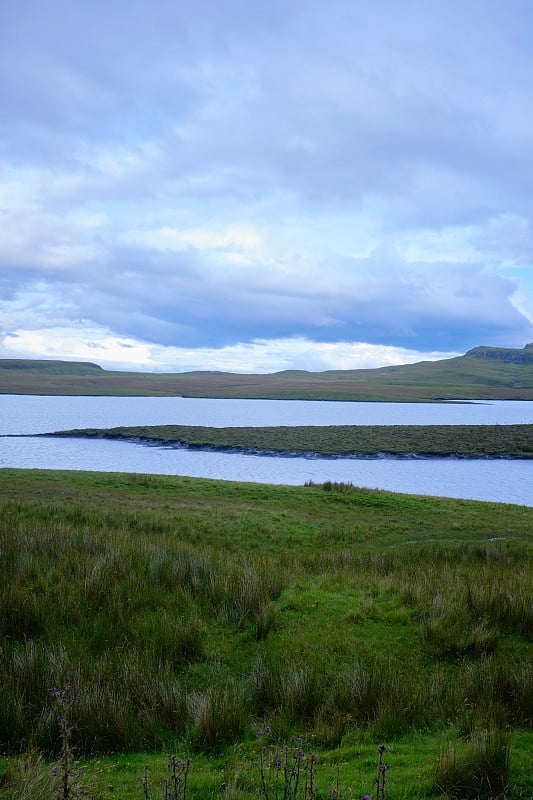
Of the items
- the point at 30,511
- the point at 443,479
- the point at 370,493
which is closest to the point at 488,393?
the point at 443,479

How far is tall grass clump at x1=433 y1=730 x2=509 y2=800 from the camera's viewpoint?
397 centimetres

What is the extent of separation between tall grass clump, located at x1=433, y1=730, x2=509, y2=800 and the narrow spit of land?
47.8 metres

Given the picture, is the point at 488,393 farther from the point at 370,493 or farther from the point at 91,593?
the point at 91,593

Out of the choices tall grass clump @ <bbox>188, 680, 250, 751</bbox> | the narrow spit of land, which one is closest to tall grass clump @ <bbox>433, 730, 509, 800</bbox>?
tall grass clump @ <bbox>188, 680, 250, 751</bbox>

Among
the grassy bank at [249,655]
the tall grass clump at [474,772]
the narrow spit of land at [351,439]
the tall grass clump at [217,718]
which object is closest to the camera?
the tall grass clump at [474,772]

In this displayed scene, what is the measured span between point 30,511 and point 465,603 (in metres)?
12.4

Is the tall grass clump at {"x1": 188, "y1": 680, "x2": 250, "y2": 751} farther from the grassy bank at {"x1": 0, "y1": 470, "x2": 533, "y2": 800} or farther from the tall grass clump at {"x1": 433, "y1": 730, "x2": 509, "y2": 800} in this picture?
the tall grass clump at {"x1": 433, "y1": 730, "x2": 509, "y2": 800}

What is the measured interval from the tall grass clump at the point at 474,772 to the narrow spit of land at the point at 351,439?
157ft

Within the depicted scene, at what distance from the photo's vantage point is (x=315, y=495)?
2606 cm

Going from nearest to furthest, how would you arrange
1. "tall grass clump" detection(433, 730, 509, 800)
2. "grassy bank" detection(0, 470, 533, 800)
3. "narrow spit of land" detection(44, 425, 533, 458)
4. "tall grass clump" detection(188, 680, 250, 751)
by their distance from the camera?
"tall grass clump" detection(433, 730, 509, 800), "grassy bank" detection(0, 470, 533, 800), "tall grass clump" detection(188, 680, 250, 751), "narrow spit of land" detection(44, 425, 533, 458)

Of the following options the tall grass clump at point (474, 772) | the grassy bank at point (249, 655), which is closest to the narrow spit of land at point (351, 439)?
the grassy bank at point (249, 655)

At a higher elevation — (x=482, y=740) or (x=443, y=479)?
(x=482, y=740)

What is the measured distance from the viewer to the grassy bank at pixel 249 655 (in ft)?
15.5

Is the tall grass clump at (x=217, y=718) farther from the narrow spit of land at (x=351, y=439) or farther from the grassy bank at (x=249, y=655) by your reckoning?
the narrow spit of land at (x=351, y=439)
